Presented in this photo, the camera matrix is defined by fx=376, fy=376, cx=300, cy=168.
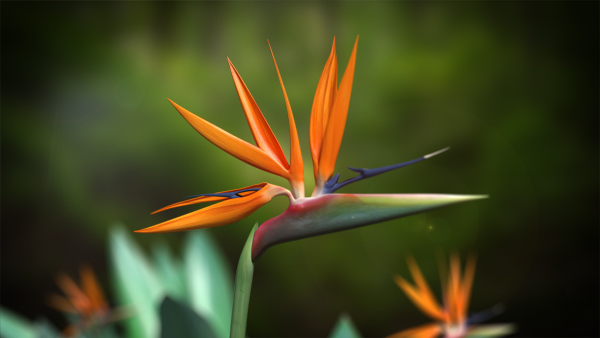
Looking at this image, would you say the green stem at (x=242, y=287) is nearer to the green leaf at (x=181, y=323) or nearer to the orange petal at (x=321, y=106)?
the orange petal at (x=321, y=106)

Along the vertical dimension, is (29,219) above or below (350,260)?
above

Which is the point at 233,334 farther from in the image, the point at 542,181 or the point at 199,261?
the point at 542,181

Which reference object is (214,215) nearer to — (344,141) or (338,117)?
(338,117)

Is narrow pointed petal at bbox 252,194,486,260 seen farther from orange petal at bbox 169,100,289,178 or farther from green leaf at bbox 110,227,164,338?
green leaf at bbox 110,227,164,338

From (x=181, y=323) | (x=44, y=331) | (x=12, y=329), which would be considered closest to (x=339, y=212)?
(x=181, y=323)

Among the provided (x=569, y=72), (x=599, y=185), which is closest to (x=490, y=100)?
(x=569, y=72)

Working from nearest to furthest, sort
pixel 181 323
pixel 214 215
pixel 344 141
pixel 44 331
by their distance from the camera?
pixel 214 215, pixel 181 323, pixel 44 331, pixel 344 141

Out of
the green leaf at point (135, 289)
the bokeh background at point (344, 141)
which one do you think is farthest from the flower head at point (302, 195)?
the bokeh background at point (344, 141)
